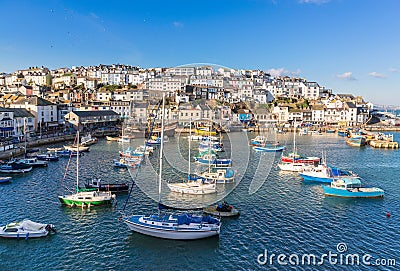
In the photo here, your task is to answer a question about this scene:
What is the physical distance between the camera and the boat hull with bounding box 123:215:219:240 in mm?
12602

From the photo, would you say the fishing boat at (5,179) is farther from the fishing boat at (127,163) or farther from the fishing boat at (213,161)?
the fishing boat at (213,161)

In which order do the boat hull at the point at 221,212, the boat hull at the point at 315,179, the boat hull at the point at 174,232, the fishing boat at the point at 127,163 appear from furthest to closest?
the fishing boat at the point at 127,163, the boat hull at the point at 315,179, the boat hull at the point at 221,212, the boat hull at the point at 174,232

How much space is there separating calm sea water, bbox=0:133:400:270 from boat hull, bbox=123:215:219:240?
21cm

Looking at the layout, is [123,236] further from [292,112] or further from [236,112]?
[292,112]

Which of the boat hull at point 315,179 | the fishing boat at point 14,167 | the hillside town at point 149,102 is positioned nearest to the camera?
the boat hull at point 315,179

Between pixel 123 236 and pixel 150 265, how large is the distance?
8.08ft

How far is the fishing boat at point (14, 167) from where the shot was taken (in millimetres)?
22688

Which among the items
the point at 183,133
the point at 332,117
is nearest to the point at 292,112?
the point at 332,117

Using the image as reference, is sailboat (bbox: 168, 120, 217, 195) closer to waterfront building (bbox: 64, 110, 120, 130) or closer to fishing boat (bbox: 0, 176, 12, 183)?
fishing boat (bbox: 0, 176, 12, 183)

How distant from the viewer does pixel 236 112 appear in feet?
217

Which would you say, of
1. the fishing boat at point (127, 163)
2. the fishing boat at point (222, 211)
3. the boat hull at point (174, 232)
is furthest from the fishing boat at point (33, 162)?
the fishing boat at point (222, 211)

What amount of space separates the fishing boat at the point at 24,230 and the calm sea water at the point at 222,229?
0.85 ft

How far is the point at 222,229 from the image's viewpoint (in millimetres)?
13961

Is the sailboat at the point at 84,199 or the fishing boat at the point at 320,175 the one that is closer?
the sailboat at the point at 84,199
